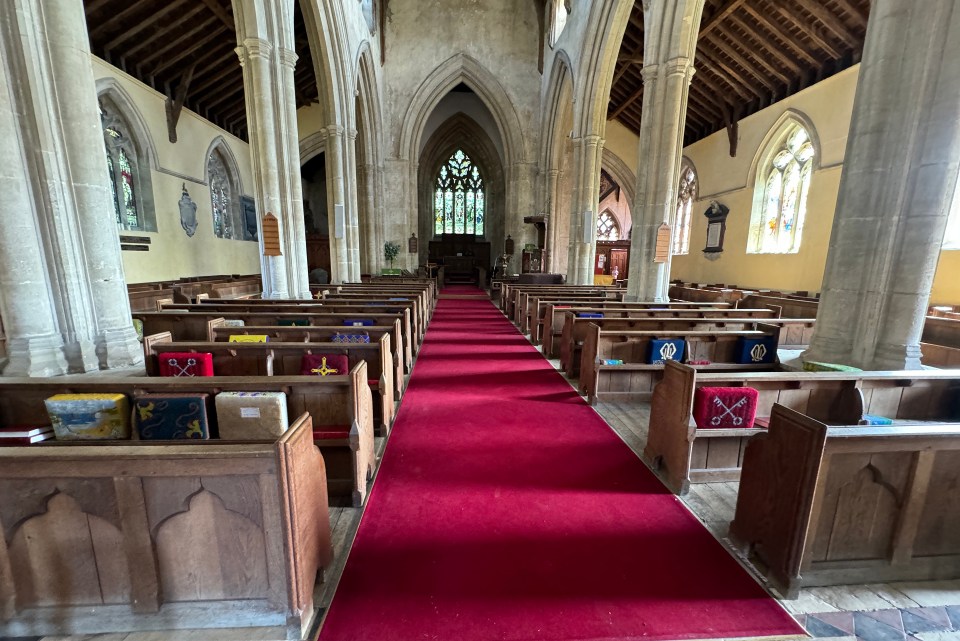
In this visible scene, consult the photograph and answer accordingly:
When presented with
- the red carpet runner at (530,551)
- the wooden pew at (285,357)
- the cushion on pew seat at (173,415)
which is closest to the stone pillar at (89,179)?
the wooden pew at (285,357)

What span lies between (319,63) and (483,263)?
15.5 metres

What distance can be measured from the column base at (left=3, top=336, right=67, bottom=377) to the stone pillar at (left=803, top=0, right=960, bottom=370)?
25.9 ft

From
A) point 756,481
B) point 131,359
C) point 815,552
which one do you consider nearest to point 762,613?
point 815,552

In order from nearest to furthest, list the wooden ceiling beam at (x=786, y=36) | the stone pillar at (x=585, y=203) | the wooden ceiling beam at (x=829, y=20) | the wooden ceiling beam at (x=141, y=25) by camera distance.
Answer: the wooden ceiling beam at (x=829, y=20), the wooden ceiling beam at (x=141, y=25), the wooden ceiling beam at (x=786, y=36), the stone pillar at (x=585, y=203)

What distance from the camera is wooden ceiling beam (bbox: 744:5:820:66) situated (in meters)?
10.6

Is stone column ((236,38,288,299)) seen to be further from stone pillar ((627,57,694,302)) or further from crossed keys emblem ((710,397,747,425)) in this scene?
crossed keys emblem ((710,397,747,425))

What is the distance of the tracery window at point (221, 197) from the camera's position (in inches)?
610

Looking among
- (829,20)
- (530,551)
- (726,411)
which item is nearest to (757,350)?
(726,411)

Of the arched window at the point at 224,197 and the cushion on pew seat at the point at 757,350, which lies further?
the arched window at the point at 224,197

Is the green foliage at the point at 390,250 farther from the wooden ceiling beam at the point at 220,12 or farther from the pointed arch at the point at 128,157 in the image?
the wooden ceiling beam at the point at 220,12

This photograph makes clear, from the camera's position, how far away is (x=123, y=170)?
37.4 feet

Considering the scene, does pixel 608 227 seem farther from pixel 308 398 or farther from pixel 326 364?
pixel 308 398

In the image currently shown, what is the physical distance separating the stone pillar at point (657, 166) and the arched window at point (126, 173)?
13091 millimetres

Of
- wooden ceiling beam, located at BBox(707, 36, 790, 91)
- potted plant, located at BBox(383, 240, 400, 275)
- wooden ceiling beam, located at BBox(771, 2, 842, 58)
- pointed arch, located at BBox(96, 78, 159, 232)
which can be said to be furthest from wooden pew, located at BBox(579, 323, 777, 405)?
potted plant, located at BBox(383, 240, 400, 275)
